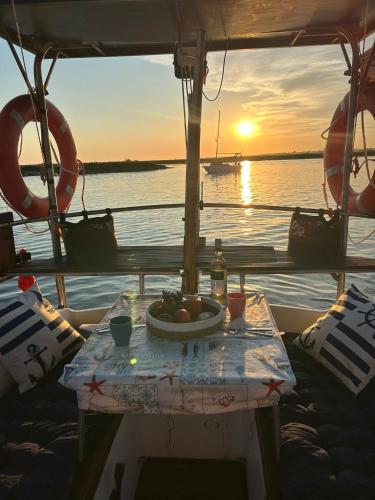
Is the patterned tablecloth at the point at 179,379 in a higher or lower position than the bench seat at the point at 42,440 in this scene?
higher

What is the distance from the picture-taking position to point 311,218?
4.19 m

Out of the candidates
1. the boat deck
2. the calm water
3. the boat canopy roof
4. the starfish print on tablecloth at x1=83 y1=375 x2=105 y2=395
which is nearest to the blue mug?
the starfish print on tablecloth at x1=83 y1=375 x2=105 y2=395

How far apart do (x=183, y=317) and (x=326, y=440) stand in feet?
2.85

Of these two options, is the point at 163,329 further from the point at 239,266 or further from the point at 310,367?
the point at 239,266

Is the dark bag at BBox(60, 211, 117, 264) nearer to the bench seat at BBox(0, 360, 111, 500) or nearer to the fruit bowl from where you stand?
the bench seat at BBox(0, 360, 111, 500)

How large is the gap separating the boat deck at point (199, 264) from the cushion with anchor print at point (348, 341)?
113 centimetres

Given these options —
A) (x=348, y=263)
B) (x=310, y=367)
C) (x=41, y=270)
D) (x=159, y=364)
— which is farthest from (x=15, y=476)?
(x=348, y=263)

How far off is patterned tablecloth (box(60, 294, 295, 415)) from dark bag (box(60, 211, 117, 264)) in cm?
272

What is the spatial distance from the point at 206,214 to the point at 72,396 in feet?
52.7

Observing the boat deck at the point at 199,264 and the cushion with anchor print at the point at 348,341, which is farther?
the boat deck at the point at 199,264

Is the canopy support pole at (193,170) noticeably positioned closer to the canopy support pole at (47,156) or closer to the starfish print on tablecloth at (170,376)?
the starfish print on tablecloth at (170,376)

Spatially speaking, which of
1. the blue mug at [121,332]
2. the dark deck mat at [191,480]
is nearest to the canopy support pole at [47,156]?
the dark deck mat at [191,480]

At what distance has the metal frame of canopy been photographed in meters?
2.46

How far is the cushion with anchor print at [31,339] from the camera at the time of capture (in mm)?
2342
